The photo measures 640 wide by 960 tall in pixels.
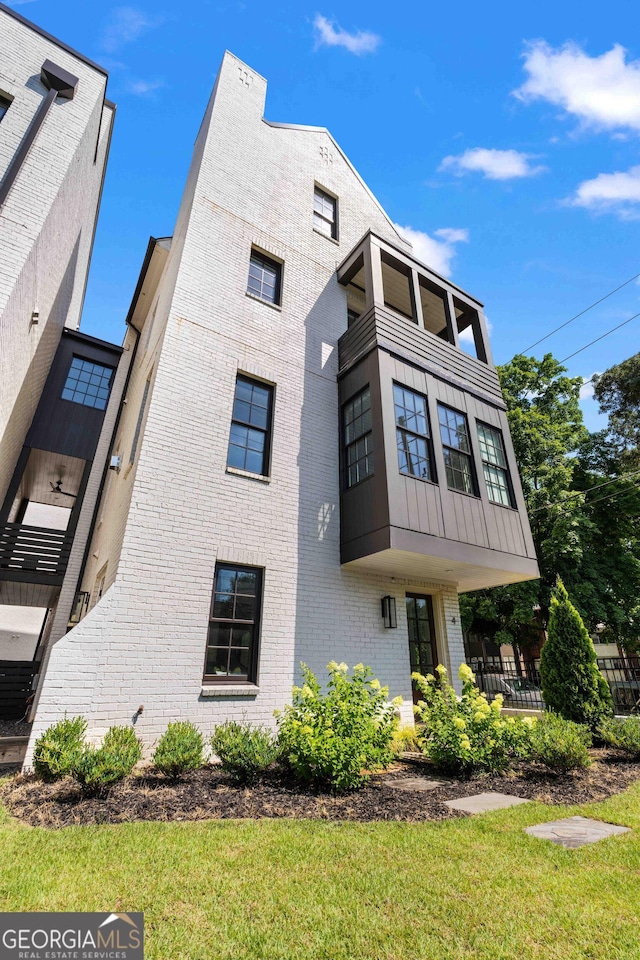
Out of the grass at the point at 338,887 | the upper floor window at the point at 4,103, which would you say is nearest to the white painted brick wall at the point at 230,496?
the grass at the point at 338,887

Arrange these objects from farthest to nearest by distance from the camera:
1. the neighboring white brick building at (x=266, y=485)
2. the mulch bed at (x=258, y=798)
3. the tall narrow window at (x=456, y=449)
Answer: the tall narrow window at (x=456, y=449), the neighboring white brick building at (x=266, y=485), the mulch bed at (x=258, y=798)

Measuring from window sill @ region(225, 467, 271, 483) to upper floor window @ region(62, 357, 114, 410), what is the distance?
7417 millimetres

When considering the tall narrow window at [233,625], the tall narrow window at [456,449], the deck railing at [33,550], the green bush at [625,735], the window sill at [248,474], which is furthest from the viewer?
the deck railing at [33,550]

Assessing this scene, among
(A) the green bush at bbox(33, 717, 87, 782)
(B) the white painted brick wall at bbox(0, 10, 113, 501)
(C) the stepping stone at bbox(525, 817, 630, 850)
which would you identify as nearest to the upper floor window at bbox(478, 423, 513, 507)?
(C) the stepping stone at bbox(525, 817, 630, 850)

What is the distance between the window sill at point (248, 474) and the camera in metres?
7.39

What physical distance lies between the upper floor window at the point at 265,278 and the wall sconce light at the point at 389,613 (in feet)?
22.2

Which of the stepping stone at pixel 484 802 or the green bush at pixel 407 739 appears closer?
the stepping stone at pixel 484 802

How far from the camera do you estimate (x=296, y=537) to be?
7.66m

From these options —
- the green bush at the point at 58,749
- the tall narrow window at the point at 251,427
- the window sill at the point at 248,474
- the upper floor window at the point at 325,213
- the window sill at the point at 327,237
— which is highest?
the upper floor window at the point at 325,213

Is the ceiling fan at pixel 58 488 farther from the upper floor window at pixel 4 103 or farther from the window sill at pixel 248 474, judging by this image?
the upper floor window at pixel 4 103

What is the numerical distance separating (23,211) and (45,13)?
5866 mm

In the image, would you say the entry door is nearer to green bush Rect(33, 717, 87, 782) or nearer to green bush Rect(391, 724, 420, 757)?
green bush Rect(391, 724, 420, 757)

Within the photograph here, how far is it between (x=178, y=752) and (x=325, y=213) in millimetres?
12641

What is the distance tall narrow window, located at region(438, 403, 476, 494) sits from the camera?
8578 mm
